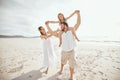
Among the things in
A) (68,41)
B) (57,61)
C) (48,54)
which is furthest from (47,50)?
(68,41)

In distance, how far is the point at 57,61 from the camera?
3150 millimetres

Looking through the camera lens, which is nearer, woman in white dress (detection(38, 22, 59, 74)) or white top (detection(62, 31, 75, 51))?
white top (detection(62, 31, 75, 51))

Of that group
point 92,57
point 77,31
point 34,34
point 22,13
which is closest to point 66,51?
point 77,31

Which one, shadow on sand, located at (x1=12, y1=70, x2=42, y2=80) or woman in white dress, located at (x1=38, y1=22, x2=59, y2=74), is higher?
woman in white dress, located at (x1=38, y1=22, x2=59, y2=74)

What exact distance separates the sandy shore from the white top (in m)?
0.25

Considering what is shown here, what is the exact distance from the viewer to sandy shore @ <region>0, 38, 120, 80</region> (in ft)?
9.84

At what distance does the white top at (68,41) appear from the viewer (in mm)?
2832

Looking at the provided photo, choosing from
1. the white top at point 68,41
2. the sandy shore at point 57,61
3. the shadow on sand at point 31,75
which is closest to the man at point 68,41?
the white top at point 68,41

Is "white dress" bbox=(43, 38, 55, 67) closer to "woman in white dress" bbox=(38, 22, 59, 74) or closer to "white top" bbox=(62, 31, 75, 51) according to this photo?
"woman in white dress" bbox=(38, 22, 59, 74)

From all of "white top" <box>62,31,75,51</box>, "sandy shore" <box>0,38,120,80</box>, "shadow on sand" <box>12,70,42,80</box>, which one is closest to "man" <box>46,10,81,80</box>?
"white top" <box>62,31,75,51</box>

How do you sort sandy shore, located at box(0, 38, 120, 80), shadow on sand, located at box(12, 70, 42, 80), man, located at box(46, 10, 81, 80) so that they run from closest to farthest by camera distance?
man, located at box(46, 10, 81, 80) → sandy shore, located at box(0, 38, 120, 80) → shadow on sand, located at box(12, 70, 42, 80)

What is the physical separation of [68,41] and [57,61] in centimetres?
44

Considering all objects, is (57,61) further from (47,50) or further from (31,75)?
(31,75)

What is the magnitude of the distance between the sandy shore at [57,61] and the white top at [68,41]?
0.84 feet
